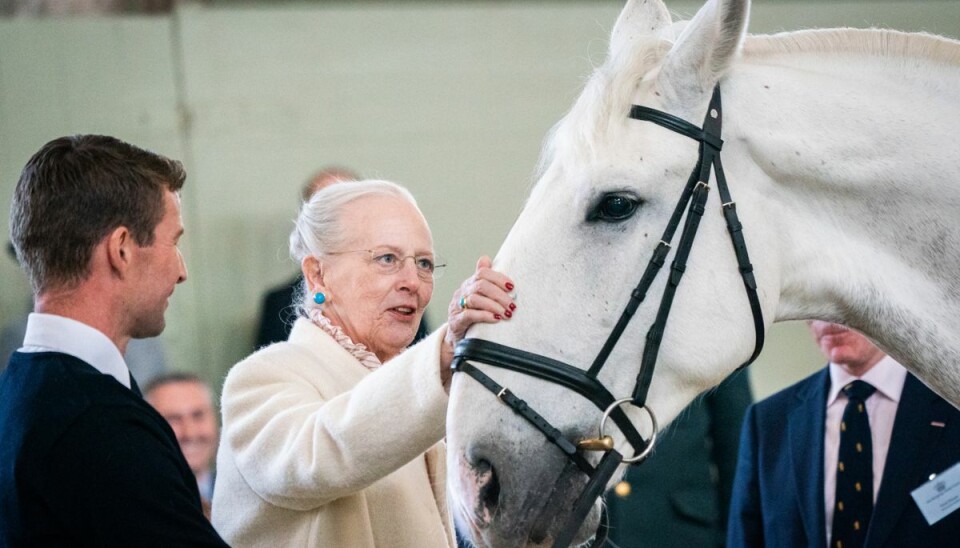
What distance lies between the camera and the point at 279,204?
4.91m

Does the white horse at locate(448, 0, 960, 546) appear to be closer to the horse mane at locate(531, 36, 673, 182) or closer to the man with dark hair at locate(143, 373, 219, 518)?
the horse mane at locate(531, 36, 673, 182)

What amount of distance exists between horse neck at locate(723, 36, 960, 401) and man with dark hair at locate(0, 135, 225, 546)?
945mm

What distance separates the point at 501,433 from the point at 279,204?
11.6ft

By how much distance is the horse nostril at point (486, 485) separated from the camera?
5.12 feet

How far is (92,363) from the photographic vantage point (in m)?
1.64

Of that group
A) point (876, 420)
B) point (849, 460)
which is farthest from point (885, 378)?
point (849, 460)

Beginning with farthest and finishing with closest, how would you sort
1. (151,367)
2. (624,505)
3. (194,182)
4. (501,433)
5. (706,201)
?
(194,182) → (151,367) → (624,505) → (706,201) → (501,433)

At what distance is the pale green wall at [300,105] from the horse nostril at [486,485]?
311 centimetres

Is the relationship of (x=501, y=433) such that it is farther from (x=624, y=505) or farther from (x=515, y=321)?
(x=624, y=505)

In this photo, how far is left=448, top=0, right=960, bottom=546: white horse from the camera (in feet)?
5.17

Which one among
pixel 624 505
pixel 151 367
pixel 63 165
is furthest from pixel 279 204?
pixel 63 165

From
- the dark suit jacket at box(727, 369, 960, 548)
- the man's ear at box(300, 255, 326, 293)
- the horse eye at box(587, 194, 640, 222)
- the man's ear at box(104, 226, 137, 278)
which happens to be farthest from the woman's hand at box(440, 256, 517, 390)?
the dark suit jacket at box(727, 369, 960, 548)

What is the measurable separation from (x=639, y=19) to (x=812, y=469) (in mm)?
1145

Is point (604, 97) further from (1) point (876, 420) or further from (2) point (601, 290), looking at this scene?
(1) point (876, 420)
